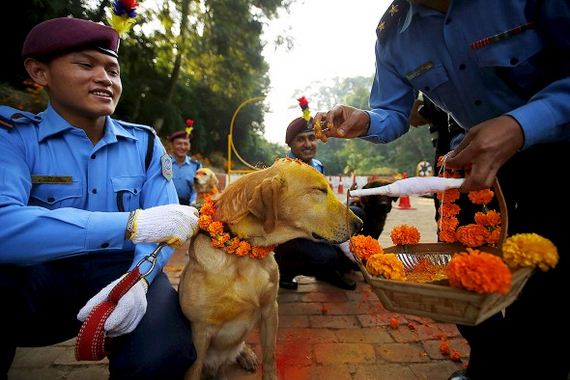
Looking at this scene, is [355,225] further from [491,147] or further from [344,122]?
[491,147]

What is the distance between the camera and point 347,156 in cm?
4625

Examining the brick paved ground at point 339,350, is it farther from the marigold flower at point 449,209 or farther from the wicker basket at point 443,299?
the wicker basket at point 443,299

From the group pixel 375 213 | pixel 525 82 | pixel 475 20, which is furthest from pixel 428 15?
pixel 375 213

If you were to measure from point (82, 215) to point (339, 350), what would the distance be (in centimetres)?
209

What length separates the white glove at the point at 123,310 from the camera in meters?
1.43

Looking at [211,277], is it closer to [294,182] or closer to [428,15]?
[294,182]

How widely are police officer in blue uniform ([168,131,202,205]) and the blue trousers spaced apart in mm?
5117

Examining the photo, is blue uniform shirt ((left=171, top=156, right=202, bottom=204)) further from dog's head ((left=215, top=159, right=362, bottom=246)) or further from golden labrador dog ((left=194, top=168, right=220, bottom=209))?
dog's head ((left=215, top=159, right=362, bottom=246))

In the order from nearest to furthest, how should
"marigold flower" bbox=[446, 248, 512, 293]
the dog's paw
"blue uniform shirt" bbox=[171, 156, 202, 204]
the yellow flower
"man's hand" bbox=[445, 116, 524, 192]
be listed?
"marigold flower" bbox=[446, 248, 512, 293] → the yellow flower → "man's hand" bbox=[445, 116, 524, 192] → the dog's paw → "blue uniform shirt" bbox=[171, 156, 202, 204]

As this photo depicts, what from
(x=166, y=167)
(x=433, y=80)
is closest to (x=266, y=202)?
(x=166, y=167)

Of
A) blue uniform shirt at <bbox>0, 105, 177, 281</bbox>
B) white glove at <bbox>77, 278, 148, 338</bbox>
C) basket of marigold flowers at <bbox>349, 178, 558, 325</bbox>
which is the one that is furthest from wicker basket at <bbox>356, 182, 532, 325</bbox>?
blue uniform shirt at <bbox>0, 105, 177, 281</bbox>

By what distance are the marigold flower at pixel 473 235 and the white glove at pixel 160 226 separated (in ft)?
4.49

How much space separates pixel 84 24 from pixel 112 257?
1.44 m

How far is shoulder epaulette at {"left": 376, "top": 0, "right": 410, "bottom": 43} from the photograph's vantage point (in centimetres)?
199
